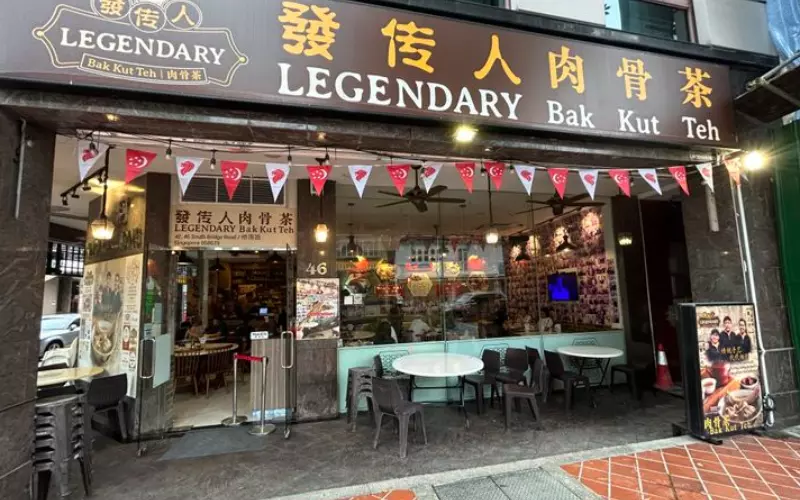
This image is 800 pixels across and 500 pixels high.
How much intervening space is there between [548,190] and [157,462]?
680 centimetres

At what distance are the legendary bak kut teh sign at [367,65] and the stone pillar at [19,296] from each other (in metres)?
0.58

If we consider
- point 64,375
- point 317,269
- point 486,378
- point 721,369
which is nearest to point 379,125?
point 317,269

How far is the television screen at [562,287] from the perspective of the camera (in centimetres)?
770

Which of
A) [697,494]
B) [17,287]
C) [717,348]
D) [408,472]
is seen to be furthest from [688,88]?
[17,287]

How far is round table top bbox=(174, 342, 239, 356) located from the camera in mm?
6094

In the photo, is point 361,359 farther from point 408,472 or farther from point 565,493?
point 565,493

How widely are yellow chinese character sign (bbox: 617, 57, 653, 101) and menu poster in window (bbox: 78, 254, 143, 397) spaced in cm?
599

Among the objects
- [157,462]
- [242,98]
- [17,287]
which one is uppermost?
[242,98]

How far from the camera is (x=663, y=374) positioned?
600cm

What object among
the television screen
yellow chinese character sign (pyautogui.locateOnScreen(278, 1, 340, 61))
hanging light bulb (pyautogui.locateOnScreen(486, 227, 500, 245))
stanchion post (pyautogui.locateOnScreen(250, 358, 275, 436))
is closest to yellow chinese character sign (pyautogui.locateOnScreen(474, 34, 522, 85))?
yellow chinese character sign (pyautogui.locateOnScreen(278, 1, 340, 61))

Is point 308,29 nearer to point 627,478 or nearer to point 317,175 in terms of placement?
point 317,175

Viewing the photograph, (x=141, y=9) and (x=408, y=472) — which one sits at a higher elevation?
(x=141, y=9)

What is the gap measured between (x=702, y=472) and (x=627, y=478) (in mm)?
674

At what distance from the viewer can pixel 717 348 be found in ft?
12.8
